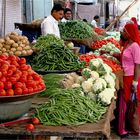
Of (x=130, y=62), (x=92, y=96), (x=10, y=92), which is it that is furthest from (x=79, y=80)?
(x=130, y=62)

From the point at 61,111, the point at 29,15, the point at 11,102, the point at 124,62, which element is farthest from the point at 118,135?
the point at 29,15

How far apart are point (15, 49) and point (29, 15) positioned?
7030 millimetres

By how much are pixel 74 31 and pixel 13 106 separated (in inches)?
291

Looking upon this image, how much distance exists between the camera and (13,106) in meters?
2.96

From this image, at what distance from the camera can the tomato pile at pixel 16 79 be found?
295cm

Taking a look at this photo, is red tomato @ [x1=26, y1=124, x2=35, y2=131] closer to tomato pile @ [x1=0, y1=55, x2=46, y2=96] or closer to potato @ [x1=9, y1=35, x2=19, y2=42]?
tomato pile @ [x1=0, y1=55, x2=46, y2=96]

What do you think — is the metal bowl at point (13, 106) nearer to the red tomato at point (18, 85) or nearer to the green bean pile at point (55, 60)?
the red tomato at point (18, 85)

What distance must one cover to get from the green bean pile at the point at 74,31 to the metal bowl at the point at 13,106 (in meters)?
6.82

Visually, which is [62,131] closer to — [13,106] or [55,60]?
[13,106]

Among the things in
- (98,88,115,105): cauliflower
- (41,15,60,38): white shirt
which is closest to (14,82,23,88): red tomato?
(98,88,115,105): cauliflower

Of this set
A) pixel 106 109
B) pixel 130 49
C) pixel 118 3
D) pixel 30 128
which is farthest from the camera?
pixel 118 3

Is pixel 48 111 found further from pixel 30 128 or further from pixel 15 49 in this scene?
pixel 15 49

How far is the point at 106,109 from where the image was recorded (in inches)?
143

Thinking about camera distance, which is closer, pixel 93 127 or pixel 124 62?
pixel 93 127
